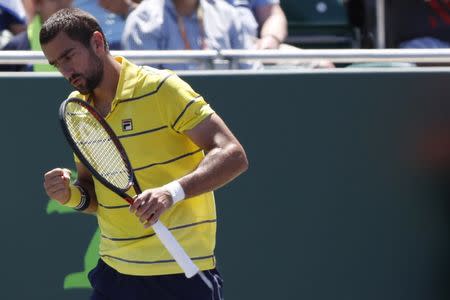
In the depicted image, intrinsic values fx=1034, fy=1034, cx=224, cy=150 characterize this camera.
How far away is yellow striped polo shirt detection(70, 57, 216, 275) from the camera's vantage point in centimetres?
339

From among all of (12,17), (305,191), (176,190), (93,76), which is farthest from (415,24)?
(176,190)

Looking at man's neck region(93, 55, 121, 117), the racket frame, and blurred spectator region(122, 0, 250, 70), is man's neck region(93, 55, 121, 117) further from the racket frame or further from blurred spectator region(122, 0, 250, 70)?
blurred spectator region(122, 0, 250, 70)

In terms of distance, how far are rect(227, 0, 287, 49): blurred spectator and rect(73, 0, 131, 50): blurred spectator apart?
69 cm

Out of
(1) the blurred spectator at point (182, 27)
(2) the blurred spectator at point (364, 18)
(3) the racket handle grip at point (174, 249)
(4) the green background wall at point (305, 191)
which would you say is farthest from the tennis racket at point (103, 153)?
(2) the blurred spectator at point (364, 18)

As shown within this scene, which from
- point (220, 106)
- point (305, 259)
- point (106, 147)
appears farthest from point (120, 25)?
point (106, 147)

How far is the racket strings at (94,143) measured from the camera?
3463 mm

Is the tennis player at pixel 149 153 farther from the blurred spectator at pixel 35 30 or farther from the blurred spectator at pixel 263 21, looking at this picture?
the blurred spectator at pixel 263 21

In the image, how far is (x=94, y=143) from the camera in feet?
11.7

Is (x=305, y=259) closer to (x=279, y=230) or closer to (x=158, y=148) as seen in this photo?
(x=279, y=230)

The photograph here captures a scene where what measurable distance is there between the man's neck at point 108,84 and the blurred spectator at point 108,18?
265 cm

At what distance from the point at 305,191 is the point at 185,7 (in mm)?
1395

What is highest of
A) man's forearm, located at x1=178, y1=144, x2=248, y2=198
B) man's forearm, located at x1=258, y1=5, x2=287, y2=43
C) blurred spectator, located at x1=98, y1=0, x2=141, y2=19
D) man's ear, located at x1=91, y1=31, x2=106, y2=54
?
man's ear, located at x1=91, y1=31, x2=106, y2=54

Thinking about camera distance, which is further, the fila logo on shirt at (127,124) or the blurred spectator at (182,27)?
the blurred spectator at (182,27)

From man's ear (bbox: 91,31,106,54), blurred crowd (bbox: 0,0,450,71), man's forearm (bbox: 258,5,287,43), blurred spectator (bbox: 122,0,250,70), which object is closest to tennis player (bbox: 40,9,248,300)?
man's ear (bbox: 91,31,106,54)
